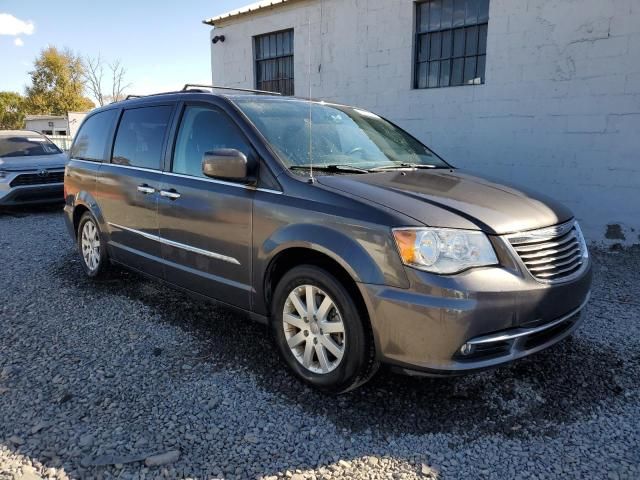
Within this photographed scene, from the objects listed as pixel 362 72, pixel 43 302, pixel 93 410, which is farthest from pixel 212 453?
pixel 362 72

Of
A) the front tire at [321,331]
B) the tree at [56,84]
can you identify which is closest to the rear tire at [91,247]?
the front tire at [321,331]

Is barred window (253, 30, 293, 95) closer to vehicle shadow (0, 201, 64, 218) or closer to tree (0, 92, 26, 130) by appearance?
vehicle shadow (0, 201, 64, 218)

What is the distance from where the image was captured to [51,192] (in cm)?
976

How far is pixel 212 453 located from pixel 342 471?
2.15ft

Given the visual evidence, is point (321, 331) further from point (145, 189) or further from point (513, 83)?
point (513, 83)

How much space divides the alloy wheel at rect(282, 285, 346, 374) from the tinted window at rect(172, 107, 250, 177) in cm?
115

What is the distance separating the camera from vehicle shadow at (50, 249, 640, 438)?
277cm

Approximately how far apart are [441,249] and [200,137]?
2.13 meters

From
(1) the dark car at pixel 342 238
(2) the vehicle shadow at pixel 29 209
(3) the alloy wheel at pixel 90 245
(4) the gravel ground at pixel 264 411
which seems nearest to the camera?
(4) the gravel ground at pixel 264 411

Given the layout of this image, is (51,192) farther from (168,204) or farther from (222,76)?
(168,204)

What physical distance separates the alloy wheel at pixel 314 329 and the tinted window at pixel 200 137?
1148mm

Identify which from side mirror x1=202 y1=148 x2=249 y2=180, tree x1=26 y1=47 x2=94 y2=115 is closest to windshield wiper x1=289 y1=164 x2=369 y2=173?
side mirror x1=202 y1=148 x2=249 y2=180

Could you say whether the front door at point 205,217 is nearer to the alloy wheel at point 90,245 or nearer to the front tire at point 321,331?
the front tire at point 321,331

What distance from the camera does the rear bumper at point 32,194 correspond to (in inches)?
367
